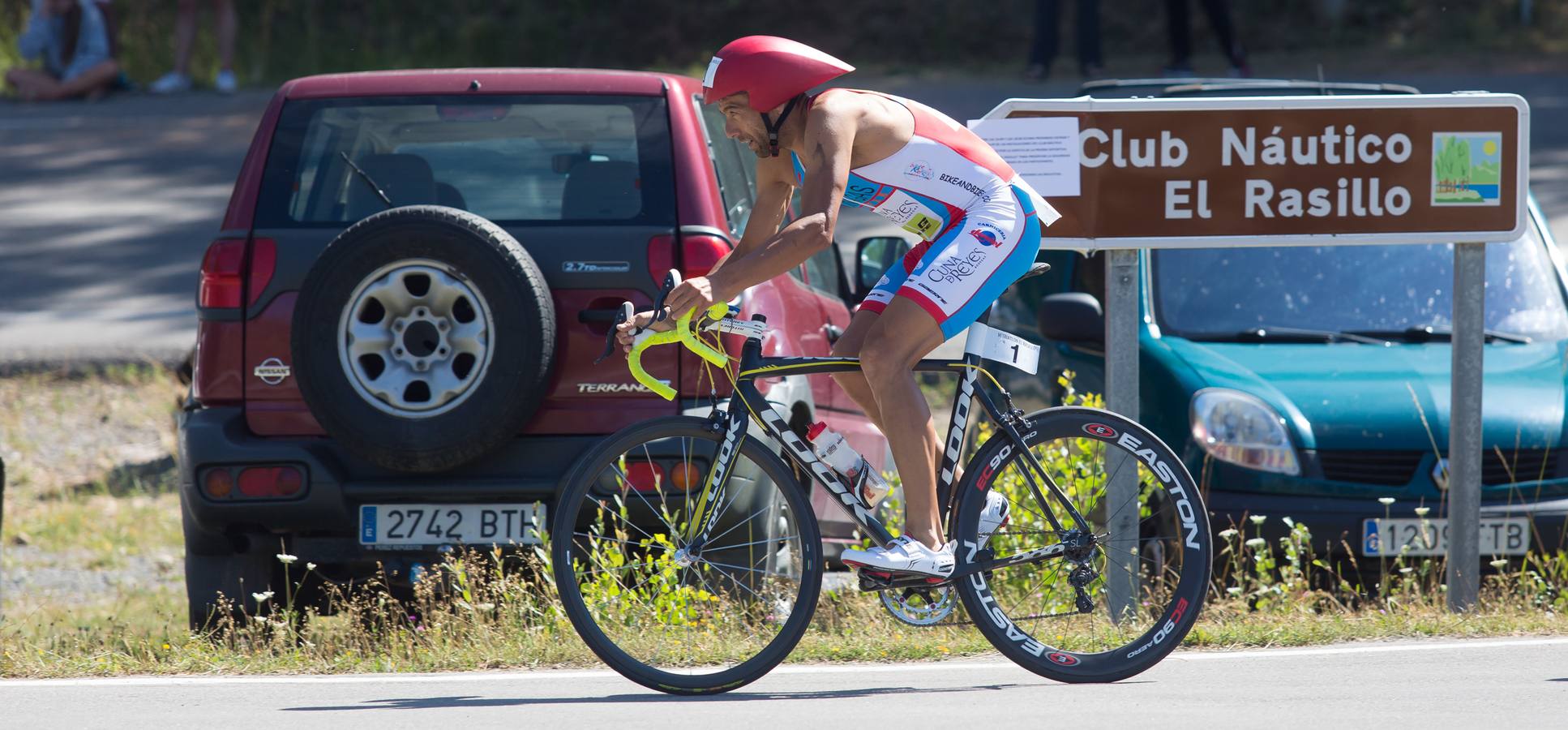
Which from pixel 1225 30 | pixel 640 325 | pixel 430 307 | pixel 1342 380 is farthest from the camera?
pixel 1225 30

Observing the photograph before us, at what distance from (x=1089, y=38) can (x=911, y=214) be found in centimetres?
1307

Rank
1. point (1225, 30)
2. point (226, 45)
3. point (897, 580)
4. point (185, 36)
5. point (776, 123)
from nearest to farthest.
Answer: point (776, 123) → point (897, 580) → point (1225, 30) → point (226, 45) → point (185, 36)

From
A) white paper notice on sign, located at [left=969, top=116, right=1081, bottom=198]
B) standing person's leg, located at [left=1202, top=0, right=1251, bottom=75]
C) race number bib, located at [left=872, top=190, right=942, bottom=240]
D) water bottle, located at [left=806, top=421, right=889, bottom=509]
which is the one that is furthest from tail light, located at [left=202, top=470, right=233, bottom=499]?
standing person's leg, located at [left=1202, top=0, right=1251, bottom=75]

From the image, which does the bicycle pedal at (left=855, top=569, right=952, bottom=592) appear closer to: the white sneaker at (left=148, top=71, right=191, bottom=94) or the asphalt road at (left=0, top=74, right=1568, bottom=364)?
the asphalt road at (left=0, top=74, right=1568, bottom=364)

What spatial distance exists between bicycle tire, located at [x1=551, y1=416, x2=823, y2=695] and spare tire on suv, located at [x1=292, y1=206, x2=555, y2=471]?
0.83 metres

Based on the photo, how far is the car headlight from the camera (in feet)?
20.5

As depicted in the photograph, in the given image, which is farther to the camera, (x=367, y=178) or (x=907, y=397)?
(x=367, y=178)

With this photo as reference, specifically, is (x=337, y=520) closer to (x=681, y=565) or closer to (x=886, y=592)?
(x=681, y=565)

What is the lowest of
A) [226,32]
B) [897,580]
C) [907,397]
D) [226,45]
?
[897,580]

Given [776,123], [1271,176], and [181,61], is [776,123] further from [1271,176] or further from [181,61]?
[181,61]

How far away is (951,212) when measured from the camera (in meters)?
4.79

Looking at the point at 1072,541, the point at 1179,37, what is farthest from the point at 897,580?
the point at 1179,37

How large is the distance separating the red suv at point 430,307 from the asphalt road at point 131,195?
5.88 m

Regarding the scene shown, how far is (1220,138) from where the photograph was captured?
18.9 feet
